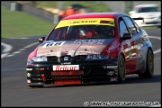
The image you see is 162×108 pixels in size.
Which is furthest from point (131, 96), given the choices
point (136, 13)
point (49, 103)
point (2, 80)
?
point (136, 13)

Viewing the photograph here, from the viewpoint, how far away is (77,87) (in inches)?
454

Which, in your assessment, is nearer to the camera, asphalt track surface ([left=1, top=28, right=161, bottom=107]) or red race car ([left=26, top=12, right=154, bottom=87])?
asphalt track surface ([left=1, top=28, right=161, bottom=107])

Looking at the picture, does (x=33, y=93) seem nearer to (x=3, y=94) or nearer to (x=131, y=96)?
(x=3, y=94)

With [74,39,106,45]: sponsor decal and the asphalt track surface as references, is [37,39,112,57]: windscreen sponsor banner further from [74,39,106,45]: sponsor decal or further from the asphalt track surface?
the asphalt track surface

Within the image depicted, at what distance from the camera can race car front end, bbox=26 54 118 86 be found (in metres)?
11.5

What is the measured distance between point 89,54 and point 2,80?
3.11m

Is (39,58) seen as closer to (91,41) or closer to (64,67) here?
(64,67)

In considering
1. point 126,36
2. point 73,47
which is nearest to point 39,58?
point 73,47

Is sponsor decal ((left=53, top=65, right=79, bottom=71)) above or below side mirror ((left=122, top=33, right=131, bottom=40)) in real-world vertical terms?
below

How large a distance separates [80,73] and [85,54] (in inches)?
13.7

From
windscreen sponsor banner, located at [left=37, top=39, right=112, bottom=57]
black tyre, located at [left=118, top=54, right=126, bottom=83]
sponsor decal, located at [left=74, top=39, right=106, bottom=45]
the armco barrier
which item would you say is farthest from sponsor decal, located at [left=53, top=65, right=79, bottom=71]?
the armco barrier

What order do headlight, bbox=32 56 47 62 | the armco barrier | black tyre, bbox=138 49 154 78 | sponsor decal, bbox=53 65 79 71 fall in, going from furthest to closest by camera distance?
the armco barrier, black tyre, bbox=138 49 154 78, headlight, bbox=32 56 47 62, sponsor decal, bbox=53 65 79 71

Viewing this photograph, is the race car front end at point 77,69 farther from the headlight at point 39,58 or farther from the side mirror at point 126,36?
the side mirror at point 126,36

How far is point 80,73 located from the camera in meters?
11.5
